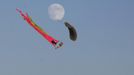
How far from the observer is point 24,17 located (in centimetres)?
9612

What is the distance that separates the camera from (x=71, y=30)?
101 m

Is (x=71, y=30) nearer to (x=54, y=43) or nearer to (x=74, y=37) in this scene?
(x=74, y=37)

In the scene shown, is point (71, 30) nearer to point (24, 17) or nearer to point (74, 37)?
point (74, 37)

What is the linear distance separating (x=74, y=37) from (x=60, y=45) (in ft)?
38.1

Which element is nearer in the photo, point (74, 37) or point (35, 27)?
point (35, 27)

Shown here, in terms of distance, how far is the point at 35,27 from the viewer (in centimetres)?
9019

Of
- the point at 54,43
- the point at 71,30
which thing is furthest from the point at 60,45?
the point at 71,30

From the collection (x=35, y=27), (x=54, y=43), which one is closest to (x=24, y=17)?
(x=35, y=27)

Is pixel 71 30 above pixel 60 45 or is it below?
above

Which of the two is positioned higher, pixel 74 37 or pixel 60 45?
pixel 74 37

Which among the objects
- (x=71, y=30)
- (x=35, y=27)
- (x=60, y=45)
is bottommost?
(x=60, y=45)

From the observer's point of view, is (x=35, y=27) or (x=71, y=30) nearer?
(x=35, y=27)

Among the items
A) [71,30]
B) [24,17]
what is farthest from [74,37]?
[24,17]

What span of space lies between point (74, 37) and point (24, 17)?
19.9m
